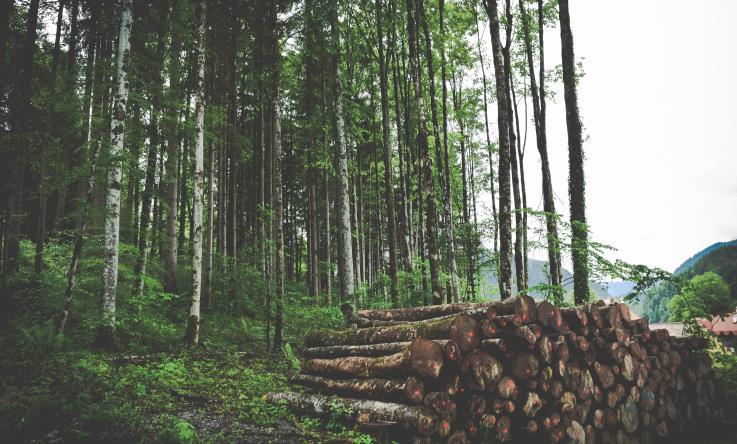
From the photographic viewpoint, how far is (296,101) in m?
26.7

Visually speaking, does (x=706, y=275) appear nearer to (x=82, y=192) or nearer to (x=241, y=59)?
(x=241, y=59)

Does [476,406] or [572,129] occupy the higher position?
[572,129]

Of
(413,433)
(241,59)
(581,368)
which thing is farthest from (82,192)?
(581,368)

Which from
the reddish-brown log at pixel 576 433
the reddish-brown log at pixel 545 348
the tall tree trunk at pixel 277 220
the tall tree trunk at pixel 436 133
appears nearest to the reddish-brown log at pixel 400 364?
the reddish-brown log at pixel 545 348

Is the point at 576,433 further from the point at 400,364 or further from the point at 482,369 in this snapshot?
the point at 400,364

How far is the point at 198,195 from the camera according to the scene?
11539mm

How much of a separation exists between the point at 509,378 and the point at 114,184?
10580mm

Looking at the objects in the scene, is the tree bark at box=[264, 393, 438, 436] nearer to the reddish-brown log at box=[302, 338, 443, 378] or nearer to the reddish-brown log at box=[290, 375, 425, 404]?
the reddish-brown log at box=[290, 375, 425, 404]

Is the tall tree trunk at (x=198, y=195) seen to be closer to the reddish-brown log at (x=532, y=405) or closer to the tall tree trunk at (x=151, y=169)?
the tall tree trunk at (x=151, y=169)

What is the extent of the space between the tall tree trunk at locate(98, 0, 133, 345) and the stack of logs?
19.3 feet

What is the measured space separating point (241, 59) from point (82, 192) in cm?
984

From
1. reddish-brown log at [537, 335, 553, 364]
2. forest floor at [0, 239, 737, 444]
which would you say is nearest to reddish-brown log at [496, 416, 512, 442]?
reddish-brown log at [537, 335, 553, 364]

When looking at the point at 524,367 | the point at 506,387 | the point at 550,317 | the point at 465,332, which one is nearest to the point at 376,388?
the point at 465,332

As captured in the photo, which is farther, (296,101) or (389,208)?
(296,101)
